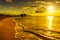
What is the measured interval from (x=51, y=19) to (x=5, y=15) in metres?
0.81

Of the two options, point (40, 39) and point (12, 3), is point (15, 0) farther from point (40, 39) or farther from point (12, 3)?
point (40, 39)

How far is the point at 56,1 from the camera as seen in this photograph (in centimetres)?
226

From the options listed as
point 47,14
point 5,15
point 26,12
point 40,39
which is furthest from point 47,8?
point 5,15

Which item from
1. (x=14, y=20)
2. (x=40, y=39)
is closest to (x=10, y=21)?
(x=14, y=20)

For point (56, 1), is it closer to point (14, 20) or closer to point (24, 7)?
point (24, 7)

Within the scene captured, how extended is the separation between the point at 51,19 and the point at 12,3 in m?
0.74

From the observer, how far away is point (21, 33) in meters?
2.16

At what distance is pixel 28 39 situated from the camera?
6.91 feet

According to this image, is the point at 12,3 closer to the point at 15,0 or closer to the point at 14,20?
the point at 15,0

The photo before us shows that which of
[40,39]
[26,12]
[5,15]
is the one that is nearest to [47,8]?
[26,12]

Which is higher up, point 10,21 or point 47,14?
point 47,14

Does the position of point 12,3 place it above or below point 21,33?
above

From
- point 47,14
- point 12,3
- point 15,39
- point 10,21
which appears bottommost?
point 15,39

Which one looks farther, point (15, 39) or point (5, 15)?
point (5, 15)
